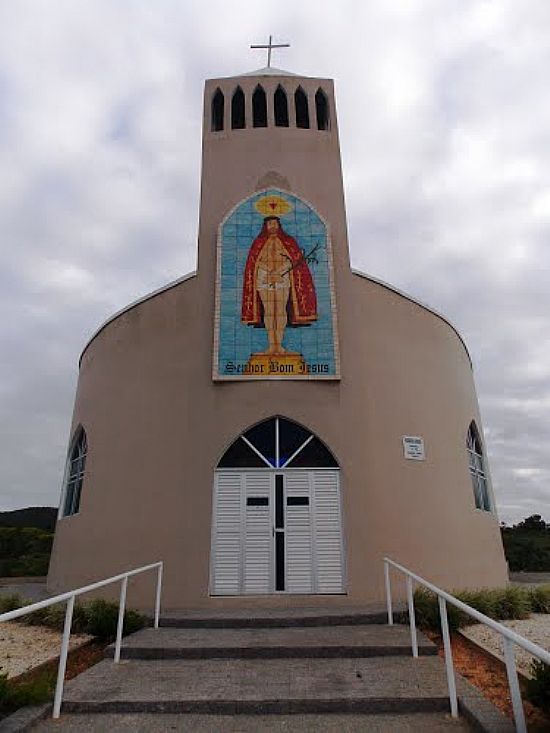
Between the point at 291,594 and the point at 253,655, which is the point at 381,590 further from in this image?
the point at 253,655

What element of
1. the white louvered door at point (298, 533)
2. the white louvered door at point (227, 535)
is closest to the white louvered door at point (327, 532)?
the white louvered door at point (298, 533)

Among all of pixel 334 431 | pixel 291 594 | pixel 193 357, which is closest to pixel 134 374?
pixel 193 357

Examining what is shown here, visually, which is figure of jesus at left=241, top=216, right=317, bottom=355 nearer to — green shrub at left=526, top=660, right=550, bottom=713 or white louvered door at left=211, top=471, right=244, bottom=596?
white louvered door at left=211, top=471, right=244, bottom=596

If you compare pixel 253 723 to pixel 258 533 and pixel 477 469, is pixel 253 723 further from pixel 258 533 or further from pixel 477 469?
pixel 477 469

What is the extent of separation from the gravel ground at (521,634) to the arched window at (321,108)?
A: 1276 cm

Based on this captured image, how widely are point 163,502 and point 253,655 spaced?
439 centimetres

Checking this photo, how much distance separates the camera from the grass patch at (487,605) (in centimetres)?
713

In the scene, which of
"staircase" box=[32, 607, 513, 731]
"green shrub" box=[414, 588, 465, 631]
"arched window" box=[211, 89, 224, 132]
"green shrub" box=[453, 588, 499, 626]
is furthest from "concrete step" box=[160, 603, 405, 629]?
"arched window" box=[211, 89, 224, 132]

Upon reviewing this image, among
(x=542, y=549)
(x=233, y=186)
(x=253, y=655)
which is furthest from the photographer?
(x=542, y=549)

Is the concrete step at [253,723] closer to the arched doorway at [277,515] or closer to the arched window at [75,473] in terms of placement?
the arched doorway at [277,515]

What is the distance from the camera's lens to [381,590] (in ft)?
30.6

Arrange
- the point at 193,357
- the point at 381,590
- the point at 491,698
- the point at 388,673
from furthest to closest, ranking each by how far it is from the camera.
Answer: the point at 193,357
the point at 381,590
the point at 388,673
the point at 491,698

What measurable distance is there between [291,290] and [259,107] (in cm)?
655

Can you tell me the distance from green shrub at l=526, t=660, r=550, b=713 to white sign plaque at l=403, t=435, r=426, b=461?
6.83m
